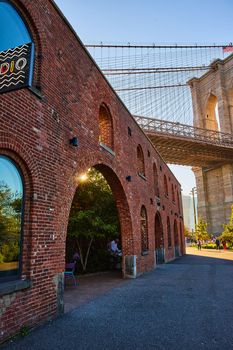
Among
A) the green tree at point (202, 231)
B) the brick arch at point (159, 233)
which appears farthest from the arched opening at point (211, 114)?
the brick arch at point (159, 233)

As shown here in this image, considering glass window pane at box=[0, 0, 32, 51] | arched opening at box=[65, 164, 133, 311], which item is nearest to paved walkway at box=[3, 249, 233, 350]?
arched opening at box=[65, 164, 133, 311]

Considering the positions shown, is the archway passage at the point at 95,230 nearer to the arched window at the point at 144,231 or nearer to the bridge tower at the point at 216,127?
the arched window at the point at 144,231

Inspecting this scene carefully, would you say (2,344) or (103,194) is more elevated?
(103,194)

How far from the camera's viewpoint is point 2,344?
3.74 m

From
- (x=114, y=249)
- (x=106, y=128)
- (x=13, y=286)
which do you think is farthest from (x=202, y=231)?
(x=13, y=286)

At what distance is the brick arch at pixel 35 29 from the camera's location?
5.05m

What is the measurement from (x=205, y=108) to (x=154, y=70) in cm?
1139

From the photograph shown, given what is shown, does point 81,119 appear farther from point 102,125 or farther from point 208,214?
point 208,214

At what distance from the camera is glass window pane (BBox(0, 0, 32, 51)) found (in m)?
4.67

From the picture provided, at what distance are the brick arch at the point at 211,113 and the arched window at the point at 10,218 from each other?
4690 cm

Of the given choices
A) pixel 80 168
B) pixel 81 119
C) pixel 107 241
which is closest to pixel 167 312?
pixel 80 168

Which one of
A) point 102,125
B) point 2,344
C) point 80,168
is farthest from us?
point 102,125

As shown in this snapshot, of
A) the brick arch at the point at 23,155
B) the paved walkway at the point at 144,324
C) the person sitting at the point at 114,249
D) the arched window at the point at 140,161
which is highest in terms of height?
the arched window at the point at 140,161

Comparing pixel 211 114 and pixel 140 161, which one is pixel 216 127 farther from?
pixel 140 161
